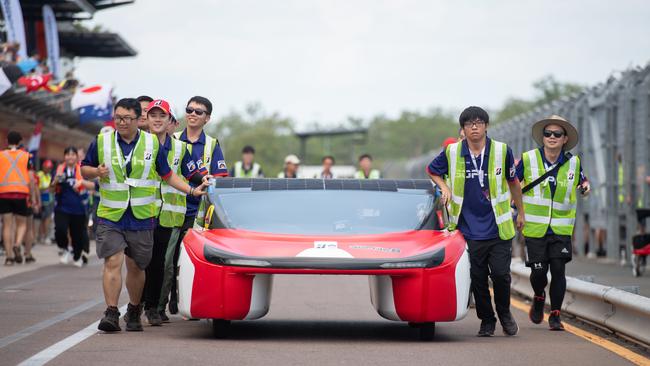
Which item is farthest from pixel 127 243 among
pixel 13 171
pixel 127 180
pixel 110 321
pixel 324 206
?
pixel 13 171

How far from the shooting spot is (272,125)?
18338 centimetres

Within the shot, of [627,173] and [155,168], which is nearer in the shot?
[155,168]

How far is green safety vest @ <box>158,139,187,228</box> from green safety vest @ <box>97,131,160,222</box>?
809mm

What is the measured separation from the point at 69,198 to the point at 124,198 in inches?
441

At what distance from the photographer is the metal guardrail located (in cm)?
1116

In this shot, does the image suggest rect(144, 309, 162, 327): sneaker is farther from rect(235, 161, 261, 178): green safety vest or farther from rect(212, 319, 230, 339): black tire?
rect(235, 161, 261, 178): green safety vest

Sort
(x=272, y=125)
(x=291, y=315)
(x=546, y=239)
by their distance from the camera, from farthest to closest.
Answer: (x=272, y=125)
(x=291, y=315)
(x=546, y=239)

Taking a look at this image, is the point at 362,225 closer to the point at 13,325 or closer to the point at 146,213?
the point at 146,213

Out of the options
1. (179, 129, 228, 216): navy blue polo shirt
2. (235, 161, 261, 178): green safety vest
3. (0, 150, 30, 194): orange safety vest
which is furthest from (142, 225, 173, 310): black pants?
(0, 150, 30, 194): orange safety vest

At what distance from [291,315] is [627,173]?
12.3 meters

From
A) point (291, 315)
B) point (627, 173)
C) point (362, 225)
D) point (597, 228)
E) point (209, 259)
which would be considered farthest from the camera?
point (597, 228)

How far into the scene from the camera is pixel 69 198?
2270 cm

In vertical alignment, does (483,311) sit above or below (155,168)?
below

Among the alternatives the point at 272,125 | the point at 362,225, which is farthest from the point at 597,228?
the point at 272,125
